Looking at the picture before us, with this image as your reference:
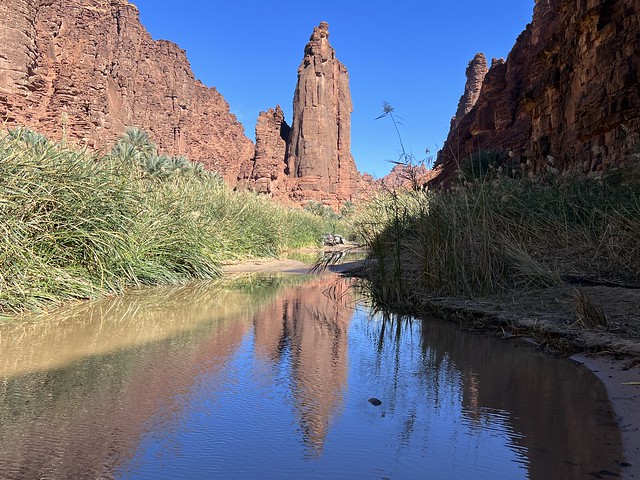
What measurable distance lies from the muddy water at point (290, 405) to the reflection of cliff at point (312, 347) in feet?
0.05

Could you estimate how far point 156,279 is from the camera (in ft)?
23.5

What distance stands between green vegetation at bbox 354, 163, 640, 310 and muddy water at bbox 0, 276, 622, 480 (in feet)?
4.02

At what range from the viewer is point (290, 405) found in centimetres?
231

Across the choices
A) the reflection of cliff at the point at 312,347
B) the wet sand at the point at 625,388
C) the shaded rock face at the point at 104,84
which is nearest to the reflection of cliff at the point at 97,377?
the reflection of cliff at the point at 312,347

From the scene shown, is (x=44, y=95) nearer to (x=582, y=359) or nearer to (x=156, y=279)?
(x=156, y=279)

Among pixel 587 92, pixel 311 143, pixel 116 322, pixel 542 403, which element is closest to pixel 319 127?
pixel 311 143

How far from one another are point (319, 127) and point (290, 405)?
3239 inches

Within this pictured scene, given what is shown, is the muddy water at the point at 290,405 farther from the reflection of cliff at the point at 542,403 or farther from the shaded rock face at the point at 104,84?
the shaded rock face at the point at 104,84

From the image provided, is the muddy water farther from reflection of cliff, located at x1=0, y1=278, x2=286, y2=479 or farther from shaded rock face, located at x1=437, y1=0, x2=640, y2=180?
shaded rock face, located at x1=437, y1=0, x2=640, y2=180

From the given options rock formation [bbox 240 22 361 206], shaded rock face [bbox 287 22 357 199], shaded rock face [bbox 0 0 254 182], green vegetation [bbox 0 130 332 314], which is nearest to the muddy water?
green vegetation [bbox 0 130 332 314]

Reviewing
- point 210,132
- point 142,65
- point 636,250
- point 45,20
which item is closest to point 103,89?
point 45,20

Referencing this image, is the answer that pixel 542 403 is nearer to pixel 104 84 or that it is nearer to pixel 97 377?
pixel 97 377

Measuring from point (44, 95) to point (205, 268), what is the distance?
82.0ft

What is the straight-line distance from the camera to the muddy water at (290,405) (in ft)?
5.63
